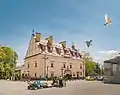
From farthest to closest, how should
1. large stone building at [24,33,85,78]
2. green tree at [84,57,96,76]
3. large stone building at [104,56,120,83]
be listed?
1. green tree at [84,57,96,76]
2. large stone building at [24,33,85,78]
3. large stone building at [104,56,120,83]

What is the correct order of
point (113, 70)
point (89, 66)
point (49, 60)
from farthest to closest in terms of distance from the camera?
point (89, 66) < point (49, 60) < point (113, 70)

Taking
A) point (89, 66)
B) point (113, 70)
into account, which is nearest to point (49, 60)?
point (113, 70)

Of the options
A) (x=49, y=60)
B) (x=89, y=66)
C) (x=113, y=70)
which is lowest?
(x=113, y=70)

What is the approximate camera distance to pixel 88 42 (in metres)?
29.1

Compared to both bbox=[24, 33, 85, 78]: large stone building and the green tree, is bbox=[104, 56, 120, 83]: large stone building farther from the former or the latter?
the green tree

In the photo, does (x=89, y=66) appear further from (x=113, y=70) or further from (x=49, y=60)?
(x=113, y=70)

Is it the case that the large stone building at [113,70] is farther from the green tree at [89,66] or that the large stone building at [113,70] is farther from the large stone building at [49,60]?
the green tree at [89,66]

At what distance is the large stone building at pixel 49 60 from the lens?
71812 millimetres

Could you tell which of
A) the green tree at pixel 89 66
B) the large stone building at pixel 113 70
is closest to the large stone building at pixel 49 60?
the green tree at pixel 89 66

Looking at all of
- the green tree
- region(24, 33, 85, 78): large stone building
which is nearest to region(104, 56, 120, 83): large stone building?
region(24, 33, 85, 78): large stone building

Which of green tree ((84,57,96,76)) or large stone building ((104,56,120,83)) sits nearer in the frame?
large stone building ((104,56,120,83))

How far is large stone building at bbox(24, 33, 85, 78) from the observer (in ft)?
236

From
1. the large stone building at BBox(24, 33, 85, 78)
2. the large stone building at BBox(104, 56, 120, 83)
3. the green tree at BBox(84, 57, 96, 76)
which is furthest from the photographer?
the green tree at BBox(84, 57, 96, 76)

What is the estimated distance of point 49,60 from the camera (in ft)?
240
